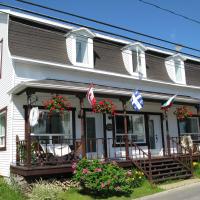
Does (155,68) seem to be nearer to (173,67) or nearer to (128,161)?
(173,67)

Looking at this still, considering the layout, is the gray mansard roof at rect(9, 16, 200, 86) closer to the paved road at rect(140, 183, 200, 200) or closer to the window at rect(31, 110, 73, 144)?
the window at rect(31, 110, 73, 144)

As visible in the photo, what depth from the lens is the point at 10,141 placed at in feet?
44.7

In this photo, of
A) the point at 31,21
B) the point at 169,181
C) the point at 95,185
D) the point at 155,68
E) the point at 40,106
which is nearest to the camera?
the point at 95,185

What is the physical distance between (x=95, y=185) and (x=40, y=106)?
508cm

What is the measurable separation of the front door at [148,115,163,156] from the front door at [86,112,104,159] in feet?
11.8

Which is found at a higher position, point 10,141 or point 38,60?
point 38,60

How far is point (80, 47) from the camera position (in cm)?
1694

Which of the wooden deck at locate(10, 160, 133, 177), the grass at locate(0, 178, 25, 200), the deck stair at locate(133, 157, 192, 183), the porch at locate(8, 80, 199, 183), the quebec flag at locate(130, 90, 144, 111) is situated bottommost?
the grass at locate(0, 178, 25, 200)

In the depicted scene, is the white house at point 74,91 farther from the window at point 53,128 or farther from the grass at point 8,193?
the grass at point 8,193

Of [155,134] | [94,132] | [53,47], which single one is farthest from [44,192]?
[155,134]

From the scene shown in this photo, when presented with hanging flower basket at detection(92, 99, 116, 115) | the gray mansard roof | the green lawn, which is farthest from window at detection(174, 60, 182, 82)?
the green lawn

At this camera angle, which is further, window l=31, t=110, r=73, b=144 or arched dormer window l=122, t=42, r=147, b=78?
arched dormer window l=122, t=42, r=147, b=78

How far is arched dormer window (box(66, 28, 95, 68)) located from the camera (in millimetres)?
16250

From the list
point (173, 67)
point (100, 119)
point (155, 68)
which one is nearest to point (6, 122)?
point (100, 119)
